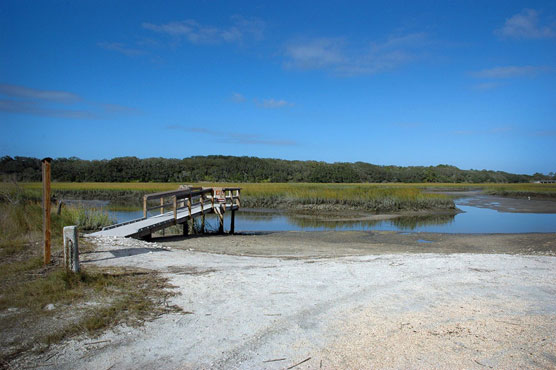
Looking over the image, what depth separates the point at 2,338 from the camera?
440 cm

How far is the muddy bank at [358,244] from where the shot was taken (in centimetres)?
1214

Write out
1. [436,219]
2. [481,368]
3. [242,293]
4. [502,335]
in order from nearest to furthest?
Answer: [481,368]
[502,335]
[242,293]
[436,219]

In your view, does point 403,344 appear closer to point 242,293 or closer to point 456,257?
point 242,293

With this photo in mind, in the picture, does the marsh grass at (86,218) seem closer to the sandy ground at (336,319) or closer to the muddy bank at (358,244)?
the muddy bank at (358,244)

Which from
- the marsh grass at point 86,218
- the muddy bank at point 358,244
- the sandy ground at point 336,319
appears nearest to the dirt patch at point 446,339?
the sandy ground at point 336,319

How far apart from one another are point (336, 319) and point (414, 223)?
22525mm

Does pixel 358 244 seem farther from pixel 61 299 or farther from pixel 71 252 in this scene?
pixel 61 299

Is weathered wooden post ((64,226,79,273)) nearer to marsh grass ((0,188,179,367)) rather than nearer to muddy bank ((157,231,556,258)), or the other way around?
marsh grass ((0,188,179,367))

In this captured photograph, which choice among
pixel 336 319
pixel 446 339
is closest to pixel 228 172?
pixel 336 319

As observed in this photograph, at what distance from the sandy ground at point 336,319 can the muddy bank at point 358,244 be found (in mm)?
3057

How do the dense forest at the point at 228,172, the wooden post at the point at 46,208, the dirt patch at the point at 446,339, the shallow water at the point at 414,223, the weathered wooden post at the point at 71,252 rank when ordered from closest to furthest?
the dirt patch at the point at 446,339 < the weathered wooden post at the point at 71,252 < the wooden post at the point at 46,208 < the shallow water at the point at 414,223 < the dense forest at the point at 228,172

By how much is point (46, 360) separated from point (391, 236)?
54.3 ft

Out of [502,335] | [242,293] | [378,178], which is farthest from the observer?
[378,178]

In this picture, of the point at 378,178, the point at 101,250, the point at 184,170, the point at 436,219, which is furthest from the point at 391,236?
the point at 378,178
